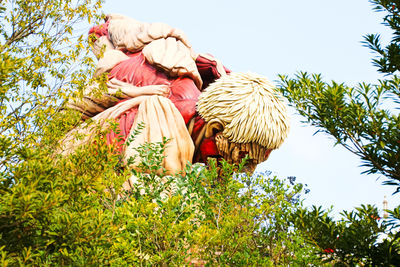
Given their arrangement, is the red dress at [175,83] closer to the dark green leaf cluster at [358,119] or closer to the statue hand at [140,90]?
the statue hand at [140,90]

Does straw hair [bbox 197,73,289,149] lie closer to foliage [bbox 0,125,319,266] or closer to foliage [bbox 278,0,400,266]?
foliage [bbox 0,125,319,266]

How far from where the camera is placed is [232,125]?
6.35 metres

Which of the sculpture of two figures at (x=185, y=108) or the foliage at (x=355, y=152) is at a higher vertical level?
the sculpture of two figures at (x=185, y=108)

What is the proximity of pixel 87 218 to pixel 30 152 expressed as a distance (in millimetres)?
500

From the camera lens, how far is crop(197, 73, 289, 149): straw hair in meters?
6.34

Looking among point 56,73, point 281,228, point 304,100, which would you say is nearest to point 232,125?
point 281,228

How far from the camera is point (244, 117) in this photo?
630cm

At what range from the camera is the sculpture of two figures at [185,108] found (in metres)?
6.35

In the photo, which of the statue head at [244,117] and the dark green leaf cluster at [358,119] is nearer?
the dark green leaf cluster at [358,119]

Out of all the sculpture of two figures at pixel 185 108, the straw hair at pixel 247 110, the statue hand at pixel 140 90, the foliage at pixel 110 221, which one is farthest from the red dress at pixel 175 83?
the foliage at pixel 110 221

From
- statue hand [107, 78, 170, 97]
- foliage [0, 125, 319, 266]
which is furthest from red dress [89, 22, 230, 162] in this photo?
foliage [0, 125, 319, 266]

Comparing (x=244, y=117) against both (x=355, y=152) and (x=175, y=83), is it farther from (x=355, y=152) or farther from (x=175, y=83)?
(x=355, y=152)

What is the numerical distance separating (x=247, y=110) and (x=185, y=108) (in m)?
1.02

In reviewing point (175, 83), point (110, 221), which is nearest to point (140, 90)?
point (175, 83)
